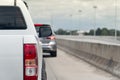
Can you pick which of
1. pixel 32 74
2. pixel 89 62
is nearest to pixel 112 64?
pixel 89 62

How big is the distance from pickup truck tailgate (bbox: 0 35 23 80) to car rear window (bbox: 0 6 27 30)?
0.54 m

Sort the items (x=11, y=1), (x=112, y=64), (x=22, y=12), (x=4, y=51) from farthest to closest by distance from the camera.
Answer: (x=112, y=64)
(x=11, y=1)
(x=22, y=12)
(x=4, y=51)

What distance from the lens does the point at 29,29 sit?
5738 mm

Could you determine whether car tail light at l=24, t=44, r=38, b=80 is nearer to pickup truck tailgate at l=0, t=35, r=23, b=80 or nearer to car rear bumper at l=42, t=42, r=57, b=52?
pickup truck tailgate at l=0, t=35, r=23, b=80

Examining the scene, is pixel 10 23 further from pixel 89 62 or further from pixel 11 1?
pixel 89 62

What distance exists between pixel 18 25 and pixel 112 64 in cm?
1048

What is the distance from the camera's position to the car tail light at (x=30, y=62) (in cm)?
507

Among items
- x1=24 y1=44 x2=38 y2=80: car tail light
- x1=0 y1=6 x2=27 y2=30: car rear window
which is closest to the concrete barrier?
x1=0 y1=6 x2=27 y2=30: car rear window

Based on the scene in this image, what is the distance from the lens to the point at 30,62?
5098 mm

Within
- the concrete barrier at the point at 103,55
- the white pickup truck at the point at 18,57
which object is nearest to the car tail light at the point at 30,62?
the white pickup truck at the point at 18,57

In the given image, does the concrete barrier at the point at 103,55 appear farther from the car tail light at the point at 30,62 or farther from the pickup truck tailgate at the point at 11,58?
the pickup truck tailgate at the point at 11,58

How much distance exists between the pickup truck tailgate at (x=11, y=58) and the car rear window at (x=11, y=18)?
0.54m

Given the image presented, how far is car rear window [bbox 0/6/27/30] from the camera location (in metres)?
5.61

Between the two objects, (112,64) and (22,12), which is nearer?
(22,12)
